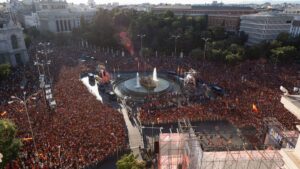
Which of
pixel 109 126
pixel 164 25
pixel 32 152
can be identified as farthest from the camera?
pixel 164 25

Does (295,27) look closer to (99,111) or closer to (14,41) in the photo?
(99,111)

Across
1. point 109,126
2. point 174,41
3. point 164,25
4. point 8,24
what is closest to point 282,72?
point 174,41

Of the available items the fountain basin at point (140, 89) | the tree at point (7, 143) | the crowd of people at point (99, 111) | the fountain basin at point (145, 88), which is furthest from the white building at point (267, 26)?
the tree at point (7, 143)

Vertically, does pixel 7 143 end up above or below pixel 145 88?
above

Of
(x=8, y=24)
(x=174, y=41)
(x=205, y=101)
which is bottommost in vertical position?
(x=205, y=101)

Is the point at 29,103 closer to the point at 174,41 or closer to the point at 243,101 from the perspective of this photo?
the point at 243,101

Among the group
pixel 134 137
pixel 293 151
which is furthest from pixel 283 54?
pixel 293 151
